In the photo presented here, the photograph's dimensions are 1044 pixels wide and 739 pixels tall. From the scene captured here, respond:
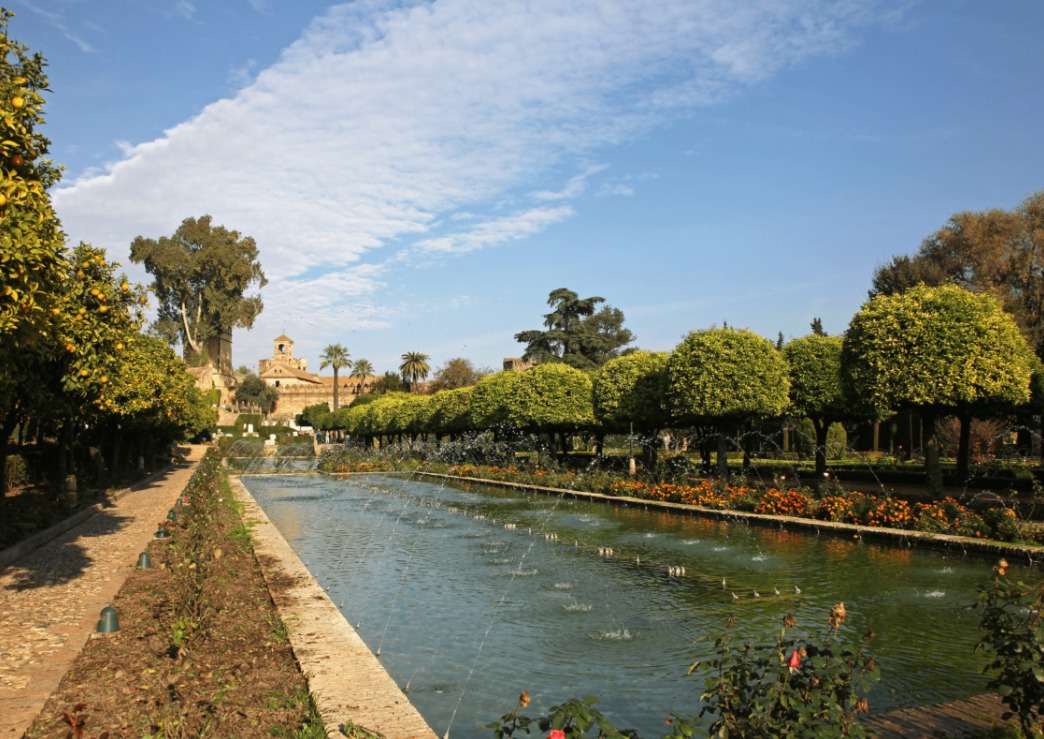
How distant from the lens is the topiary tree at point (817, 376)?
2092cm

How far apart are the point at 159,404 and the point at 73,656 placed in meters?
20.7

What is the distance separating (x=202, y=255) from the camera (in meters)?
64.2

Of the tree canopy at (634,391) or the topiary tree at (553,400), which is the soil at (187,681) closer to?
the tree canopy at (634,391)

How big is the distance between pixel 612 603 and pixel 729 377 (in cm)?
1171

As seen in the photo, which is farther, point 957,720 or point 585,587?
point 585,587

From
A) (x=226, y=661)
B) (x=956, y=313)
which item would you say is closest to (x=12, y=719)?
(x=226, y=661)

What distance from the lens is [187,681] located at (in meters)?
4.85

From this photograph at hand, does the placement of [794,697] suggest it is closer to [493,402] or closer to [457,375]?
[493,402]

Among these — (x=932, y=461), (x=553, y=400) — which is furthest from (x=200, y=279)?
(x=932, y=461)


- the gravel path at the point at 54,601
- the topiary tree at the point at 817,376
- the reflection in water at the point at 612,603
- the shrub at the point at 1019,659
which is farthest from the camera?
the topiary tree at the point at 817,376

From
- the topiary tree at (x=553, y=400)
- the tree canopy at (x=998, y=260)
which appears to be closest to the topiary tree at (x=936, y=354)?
the topiary tree at (x=553, y=400)

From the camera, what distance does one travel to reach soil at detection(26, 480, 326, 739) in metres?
4.11

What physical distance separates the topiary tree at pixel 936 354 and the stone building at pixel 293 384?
98263 millimetres

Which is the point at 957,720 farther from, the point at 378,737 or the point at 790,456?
the point at 790,456
